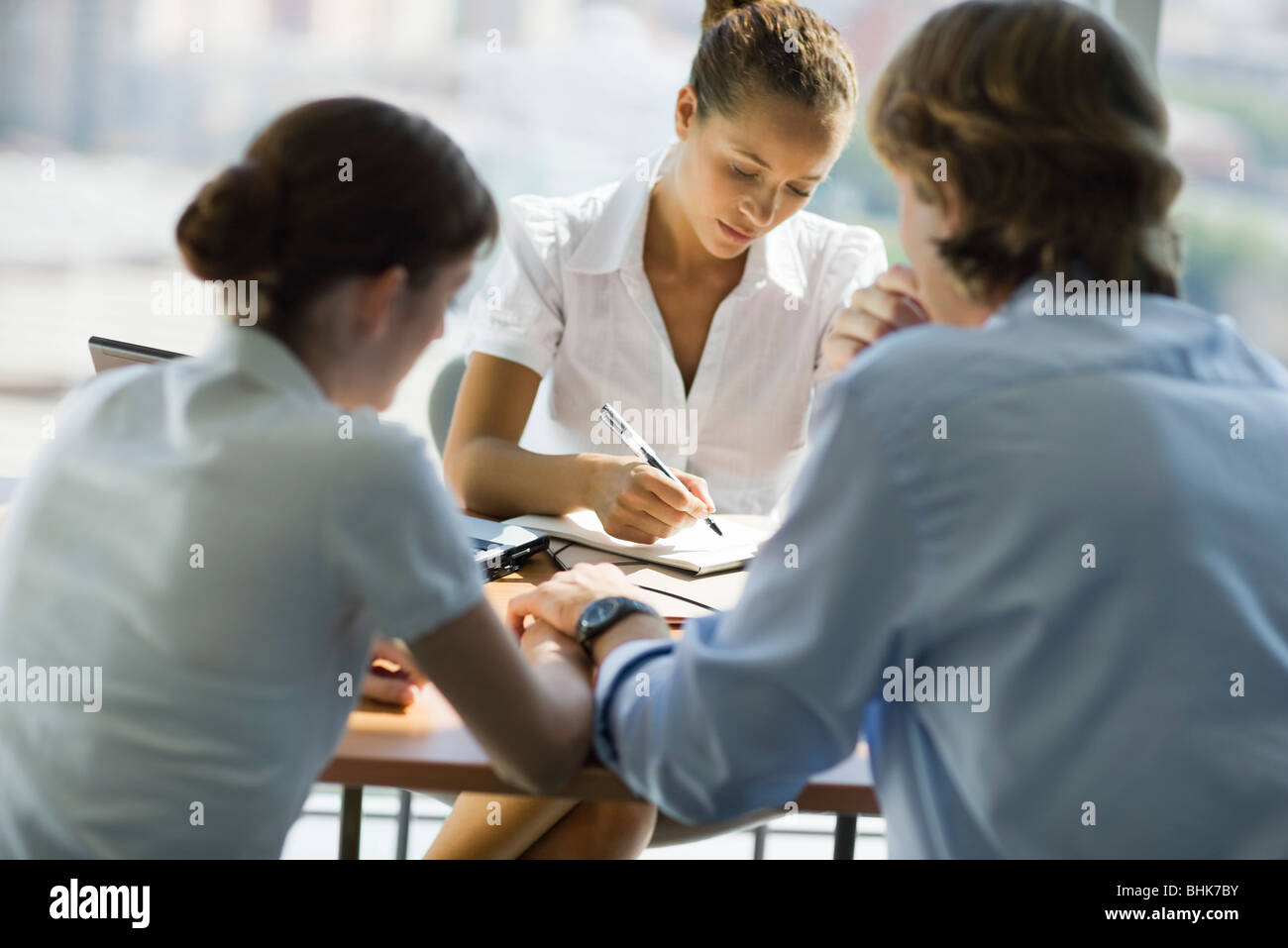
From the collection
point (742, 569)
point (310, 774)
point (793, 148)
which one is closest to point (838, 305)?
point (793, 148)

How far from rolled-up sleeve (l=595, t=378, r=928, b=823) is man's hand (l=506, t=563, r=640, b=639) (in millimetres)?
249

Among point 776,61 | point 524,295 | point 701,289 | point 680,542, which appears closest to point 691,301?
point 701,289

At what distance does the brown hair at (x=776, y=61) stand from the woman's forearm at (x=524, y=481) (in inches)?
24.6

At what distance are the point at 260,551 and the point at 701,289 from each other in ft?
4.72

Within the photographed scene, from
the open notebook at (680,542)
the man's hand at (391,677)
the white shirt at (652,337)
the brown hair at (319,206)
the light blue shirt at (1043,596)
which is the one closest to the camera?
the light blue shirt at (1043,596)

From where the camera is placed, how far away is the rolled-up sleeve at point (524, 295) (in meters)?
2.03

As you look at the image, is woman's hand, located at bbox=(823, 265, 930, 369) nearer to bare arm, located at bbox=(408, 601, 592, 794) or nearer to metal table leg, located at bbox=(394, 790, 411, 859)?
bare arm, located at bbox=(408, 601, 592, 794)

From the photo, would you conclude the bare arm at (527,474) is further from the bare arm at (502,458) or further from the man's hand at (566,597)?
the man's hand at (566,597)

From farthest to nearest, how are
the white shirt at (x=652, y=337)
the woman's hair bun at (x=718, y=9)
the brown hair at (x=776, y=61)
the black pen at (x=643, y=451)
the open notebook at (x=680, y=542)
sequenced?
the white shirt at (x=652, y=337), the woman's hair bun at (x=718, y=9), the brown hair at (x=776, y=61), the black pen at (x=643, y=451), the open notebook at (x=680, y=542)

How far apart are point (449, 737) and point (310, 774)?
129mm

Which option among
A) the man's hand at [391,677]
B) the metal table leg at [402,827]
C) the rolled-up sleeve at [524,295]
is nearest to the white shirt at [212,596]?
the man's hand at [391,677]

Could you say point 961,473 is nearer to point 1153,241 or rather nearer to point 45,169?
point 1153,241

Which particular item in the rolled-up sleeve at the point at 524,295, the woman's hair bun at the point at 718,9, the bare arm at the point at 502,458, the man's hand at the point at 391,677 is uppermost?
the woman's hair bun at the point at 718,9
